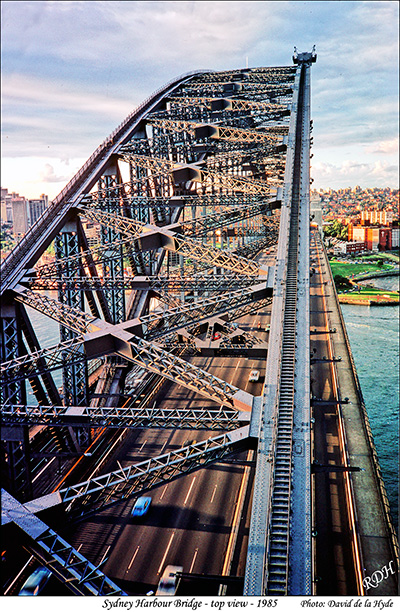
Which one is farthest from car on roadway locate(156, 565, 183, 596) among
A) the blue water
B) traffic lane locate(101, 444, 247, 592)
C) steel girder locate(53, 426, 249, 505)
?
the blue water

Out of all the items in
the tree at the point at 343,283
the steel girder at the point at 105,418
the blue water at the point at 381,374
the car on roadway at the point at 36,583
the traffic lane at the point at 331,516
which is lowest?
the blue water at the point at 381,374

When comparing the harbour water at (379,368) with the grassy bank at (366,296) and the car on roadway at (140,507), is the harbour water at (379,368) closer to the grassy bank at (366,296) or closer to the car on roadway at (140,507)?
the grassy bank at (366,296)

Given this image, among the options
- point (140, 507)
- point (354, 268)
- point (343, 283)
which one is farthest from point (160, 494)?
point (354, 268)

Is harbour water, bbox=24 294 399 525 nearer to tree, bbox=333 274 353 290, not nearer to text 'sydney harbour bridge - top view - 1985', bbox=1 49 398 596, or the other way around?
text 'sydney harbour bridge - top view - 1985', bbox=1 49 398 596

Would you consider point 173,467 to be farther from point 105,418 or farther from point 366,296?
point 366,296

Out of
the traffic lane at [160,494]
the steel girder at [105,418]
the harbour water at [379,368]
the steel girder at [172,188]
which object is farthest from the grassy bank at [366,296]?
the steel girder at [105,418]

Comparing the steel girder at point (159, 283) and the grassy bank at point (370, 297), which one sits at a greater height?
the steel girder at point (159, 283)

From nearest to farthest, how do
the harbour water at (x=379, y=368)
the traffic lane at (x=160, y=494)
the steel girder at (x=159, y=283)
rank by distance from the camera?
the traffic lane at (x=160, y=494)
the steel girder at (x=159, y=283)
the harbour water at (x=379, y=368)
